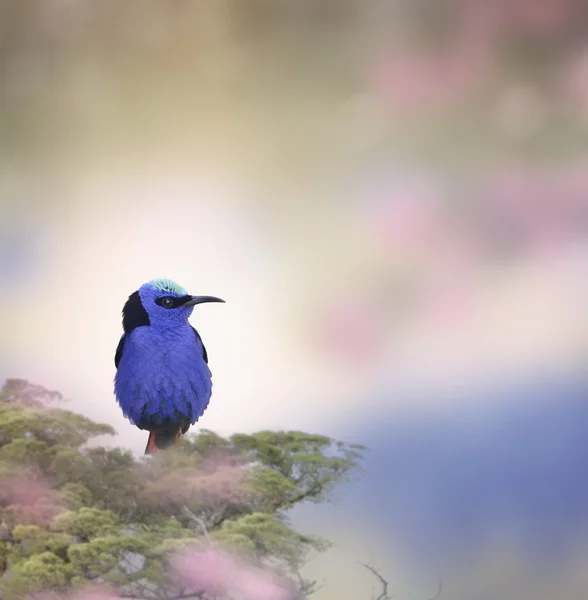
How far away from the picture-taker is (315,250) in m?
2.25

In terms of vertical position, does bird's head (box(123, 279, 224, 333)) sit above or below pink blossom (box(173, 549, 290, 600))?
above

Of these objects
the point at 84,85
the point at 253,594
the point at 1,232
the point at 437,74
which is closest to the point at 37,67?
the point at 84,85

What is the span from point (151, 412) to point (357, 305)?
25.7 inches

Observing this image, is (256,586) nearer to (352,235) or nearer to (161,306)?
(161,306)

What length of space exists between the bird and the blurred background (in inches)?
2.1

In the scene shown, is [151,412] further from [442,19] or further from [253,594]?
[442,19]

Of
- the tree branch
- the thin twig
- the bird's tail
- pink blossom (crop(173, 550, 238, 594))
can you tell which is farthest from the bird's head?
the tree branch

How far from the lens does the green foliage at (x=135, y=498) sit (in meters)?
2.07

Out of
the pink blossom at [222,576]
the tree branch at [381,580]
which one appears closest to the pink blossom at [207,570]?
the pink blossom at [222,576]

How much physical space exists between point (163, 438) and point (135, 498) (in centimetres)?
18

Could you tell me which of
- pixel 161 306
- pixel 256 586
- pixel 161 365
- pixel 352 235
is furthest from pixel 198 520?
pixel 352 235

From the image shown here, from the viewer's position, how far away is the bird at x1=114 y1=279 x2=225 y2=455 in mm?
2131

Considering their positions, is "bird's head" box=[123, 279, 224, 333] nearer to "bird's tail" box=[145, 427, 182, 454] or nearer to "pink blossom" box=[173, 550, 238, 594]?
"bird's tail" box=[145, 427, 182, 454]

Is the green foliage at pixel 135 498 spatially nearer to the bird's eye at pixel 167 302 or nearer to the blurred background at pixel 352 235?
the blurred background at pixel 352 235
